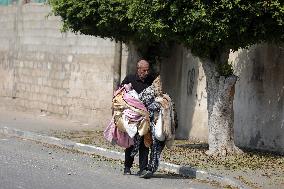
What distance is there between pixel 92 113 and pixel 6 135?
3.45 meters

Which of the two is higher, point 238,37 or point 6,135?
point 238,37

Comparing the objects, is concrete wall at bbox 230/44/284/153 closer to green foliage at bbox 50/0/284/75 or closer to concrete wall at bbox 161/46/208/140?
concrete wall at bbox 161/46/208/140

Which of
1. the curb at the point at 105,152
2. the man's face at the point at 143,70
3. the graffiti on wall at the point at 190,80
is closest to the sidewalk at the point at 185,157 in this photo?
the curb at the point at 105,152

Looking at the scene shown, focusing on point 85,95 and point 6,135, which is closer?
point 6,135

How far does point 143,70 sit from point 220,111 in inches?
117

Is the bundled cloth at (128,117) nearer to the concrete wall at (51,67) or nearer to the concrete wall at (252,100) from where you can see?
the concrete wall at (252,100)

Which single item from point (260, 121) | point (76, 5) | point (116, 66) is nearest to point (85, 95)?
point (116, 66)

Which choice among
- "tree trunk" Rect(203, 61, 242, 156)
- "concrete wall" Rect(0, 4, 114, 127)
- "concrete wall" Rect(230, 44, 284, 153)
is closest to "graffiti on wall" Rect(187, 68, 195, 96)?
"concrete wall" Rect(230, 44, 284, 153)

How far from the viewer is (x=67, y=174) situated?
9547mm

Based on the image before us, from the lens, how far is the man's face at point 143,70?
30.6 ft

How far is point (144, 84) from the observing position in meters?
9.45

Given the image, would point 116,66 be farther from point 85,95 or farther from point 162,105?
point 162,105

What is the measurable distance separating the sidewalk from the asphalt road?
0.37m

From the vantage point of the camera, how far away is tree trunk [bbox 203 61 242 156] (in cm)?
1187
